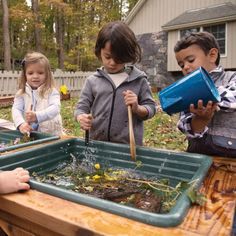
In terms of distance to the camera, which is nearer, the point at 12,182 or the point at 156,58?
the point at 12,182

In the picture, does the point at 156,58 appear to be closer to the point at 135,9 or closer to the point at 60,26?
the point at 135,9

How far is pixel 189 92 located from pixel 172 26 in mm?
10615

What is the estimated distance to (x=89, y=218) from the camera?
69cm

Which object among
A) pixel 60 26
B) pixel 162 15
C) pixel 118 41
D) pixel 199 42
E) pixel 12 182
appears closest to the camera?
pixel 12 182

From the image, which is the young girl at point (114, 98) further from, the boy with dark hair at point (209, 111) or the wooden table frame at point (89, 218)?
the wooden table frame at point (89, 218)

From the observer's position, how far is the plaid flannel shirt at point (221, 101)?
109 centimetres

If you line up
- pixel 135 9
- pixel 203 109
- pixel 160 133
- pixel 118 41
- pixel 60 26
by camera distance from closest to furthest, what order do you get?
pixel 203 109 < pixel 118 41 < pixel 160 133 < pixel 135 9 < pixel 60 26

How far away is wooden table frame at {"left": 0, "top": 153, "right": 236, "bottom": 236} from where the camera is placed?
640 mm

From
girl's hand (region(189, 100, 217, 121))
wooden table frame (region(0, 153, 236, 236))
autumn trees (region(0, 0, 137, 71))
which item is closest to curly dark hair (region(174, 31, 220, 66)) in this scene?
girl's hand (region(189, 100, 217, 121))

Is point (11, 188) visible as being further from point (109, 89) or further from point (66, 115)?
point (66, 115)

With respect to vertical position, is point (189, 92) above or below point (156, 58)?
below

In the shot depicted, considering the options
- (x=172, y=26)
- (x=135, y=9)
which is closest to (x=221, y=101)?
(x=172, y=26)

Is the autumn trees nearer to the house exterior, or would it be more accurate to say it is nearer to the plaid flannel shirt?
the house exterior

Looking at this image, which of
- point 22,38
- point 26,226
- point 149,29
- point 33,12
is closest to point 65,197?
point 26,226
